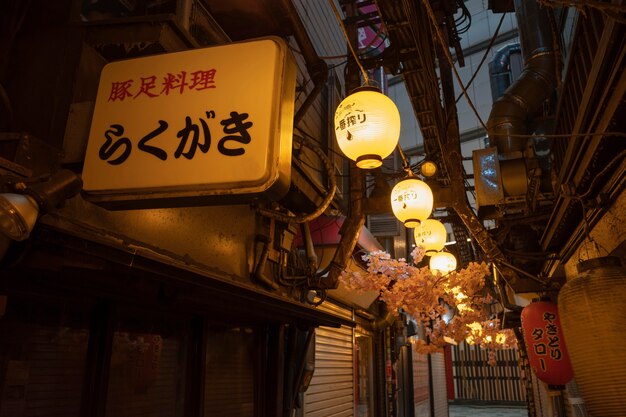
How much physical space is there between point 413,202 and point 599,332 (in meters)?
5.20

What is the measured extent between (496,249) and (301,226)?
4661mm

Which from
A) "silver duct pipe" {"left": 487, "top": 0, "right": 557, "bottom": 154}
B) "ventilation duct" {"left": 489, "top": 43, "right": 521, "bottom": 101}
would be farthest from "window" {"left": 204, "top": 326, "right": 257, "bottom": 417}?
"ventilation duct" {"left": 489, "top": 43, "right": 521, "bottom": 101}

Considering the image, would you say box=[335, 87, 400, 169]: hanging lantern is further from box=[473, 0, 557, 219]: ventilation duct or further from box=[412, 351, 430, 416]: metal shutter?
box=[412, 351, 430, 416]: metal shutter

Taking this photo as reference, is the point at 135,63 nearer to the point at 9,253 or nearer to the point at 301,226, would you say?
the point at 9,253

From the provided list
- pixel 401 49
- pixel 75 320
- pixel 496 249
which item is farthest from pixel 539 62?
pixel 75 320

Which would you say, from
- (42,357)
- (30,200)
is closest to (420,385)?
(42,357)

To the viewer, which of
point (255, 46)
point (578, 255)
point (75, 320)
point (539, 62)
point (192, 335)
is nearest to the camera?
point (255, 46)

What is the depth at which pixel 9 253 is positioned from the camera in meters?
3.53

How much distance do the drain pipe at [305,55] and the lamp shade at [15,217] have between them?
7.11m

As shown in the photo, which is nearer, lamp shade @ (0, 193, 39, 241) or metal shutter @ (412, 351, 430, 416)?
lamp shade @ (0, 193, 39, 241)

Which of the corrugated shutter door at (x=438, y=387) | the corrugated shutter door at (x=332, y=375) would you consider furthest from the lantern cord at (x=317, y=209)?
the corrugated shutter door at (x=438, y=387)

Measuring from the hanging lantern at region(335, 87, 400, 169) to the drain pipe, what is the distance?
9.88 feet

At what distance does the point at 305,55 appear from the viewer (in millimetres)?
10273

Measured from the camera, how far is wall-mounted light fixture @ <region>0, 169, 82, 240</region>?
123 inches
